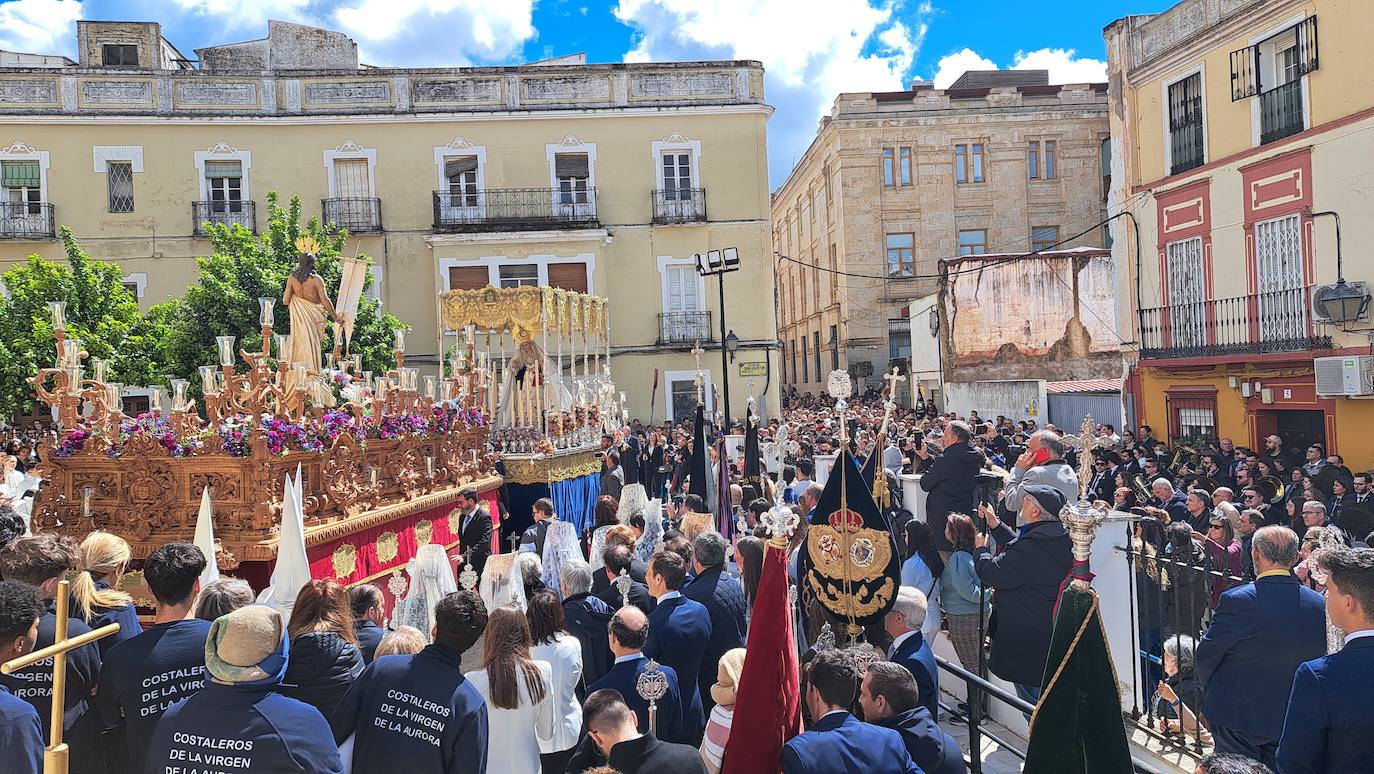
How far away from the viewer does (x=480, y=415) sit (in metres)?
13.3

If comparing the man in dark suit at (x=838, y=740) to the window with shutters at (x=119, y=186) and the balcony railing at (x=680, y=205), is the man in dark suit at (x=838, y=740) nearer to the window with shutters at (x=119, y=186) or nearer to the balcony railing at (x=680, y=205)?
the balcony railing at (x=680, y=205)

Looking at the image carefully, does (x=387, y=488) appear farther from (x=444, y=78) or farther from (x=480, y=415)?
(x=444, y=78)

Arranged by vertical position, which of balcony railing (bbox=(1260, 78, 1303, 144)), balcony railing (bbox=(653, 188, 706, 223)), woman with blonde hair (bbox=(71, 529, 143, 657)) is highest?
balcony railing (bbox=(653, 188, 706, 223))

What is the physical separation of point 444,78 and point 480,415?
17341 millimetres

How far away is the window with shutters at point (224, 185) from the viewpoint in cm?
2747

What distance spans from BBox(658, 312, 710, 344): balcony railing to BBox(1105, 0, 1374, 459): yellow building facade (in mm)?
10832

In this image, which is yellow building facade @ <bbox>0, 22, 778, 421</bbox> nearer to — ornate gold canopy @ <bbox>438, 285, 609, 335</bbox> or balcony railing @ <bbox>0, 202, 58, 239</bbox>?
balcony railing @ <bbox>0, 202, 58, 239</bbox>

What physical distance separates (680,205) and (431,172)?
267 inches

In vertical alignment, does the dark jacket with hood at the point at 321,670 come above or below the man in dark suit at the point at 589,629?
above

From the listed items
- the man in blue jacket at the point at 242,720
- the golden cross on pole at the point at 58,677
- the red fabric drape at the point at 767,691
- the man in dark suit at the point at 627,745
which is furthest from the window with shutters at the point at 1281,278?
the golden cross on pole at the point at 58,677

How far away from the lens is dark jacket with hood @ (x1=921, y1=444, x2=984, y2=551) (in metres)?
9.20

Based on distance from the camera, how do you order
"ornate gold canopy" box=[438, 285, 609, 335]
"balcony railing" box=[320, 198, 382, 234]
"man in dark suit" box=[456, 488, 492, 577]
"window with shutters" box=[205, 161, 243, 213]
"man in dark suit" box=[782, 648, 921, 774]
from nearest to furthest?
"man in dark suit" box=[782, 648, 921, 774], "man in dark suit" box=[456, 488, 492, 577], "ornate gold canopy" box=[438, 285, 609, 335], "window with shutters" box=[205, 161, 243, 213], "balcony railing" box=[320, 198, 382, 234]

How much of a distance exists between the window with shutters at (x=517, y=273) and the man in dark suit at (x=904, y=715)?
24705 mm

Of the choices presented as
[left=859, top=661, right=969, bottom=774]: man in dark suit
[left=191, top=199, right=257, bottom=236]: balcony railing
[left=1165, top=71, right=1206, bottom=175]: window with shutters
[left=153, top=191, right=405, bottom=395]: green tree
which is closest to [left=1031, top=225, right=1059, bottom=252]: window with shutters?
[left=1165, top=71, right=1206, bottom=175]: window with shutters
